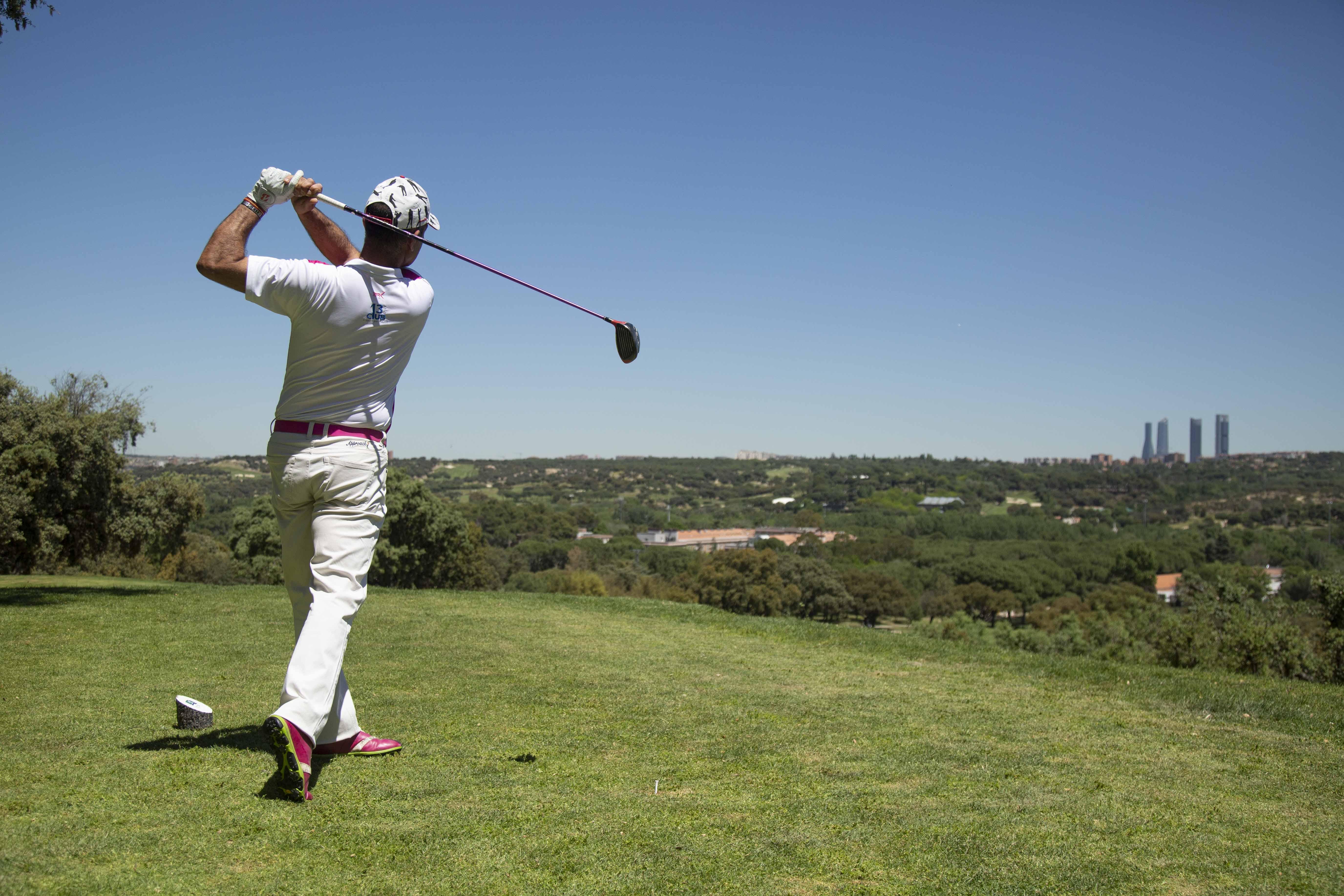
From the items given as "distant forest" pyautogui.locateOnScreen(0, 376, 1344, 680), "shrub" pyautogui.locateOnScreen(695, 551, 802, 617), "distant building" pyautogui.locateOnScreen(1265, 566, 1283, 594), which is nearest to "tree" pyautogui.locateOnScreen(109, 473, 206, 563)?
"distant forest" pyautogui.locateOnScreen(0, 376, 1344, 680)

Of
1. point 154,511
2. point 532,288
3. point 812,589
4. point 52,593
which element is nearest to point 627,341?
point 532,288

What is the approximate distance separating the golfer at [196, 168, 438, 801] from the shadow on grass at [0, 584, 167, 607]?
911 cm

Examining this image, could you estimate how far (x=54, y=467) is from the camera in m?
16.4

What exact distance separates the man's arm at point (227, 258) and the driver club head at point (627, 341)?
87.3 inches

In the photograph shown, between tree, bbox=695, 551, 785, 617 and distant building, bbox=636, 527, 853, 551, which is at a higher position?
tree, bbox=695, 551, 785, 617

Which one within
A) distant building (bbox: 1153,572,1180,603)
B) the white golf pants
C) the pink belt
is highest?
the pink belt

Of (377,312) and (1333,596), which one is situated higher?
(377,312)

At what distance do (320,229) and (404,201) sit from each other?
51 centimetres

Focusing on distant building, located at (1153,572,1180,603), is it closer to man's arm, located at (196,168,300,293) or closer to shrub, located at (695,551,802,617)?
shrub, located at (695,551,802,617)

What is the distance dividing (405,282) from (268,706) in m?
2.94

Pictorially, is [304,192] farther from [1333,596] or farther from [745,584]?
[745,584]

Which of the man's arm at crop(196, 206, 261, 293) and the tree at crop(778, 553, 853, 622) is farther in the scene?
the tree at crop(778, 553, 853, 622)

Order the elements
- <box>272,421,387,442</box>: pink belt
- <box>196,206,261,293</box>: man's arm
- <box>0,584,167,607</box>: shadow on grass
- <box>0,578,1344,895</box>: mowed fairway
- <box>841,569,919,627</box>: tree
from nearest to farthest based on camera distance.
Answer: <box>0,578,1344,895</box>: mowed fairway, <box>196,206,261,293</box>: man's arm, <box>272,421,387,442</box>: pink belt, <box>0,584,167,607</box>: shadow on grass, <box>841,569,919,627</box>: tree

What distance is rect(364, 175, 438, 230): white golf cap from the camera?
13.4 feet
